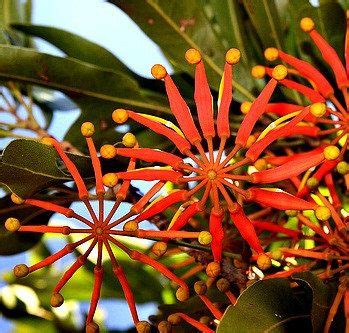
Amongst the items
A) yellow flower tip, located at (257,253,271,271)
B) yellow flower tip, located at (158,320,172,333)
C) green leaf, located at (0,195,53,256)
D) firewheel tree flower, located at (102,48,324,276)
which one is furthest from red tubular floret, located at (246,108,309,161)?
green leaf, located at (0,195,53,256)

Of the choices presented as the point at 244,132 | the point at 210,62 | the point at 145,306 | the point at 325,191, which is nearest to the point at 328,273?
the point at 244,132

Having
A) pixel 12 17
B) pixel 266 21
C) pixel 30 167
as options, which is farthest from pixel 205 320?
pixel 12 17

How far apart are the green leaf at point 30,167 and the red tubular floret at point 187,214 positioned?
0.14 meters

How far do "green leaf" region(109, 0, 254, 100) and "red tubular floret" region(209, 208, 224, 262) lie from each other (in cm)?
49

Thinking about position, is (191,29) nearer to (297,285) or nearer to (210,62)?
(210,62)

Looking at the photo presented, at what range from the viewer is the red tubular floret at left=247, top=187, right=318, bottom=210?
0.82 metres

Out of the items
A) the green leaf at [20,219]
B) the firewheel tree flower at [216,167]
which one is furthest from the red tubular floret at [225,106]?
the green leaf at [20,219]

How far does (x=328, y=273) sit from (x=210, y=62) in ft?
1.62

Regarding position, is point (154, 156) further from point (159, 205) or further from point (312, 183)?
point (312, 183)

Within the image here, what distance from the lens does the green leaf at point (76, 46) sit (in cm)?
130

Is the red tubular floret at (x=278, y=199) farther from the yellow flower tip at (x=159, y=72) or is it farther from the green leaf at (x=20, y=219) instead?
the green leaf at (x=20, y=219)

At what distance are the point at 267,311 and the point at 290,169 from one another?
15 centimetres

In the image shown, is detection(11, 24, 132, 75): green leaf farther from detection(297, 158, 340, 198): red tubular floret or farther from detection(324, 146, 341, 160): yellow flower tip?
detection(324, 146, 341, 160): yellow flower tip

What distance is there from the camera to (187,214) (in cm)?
84
